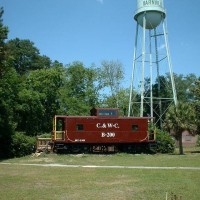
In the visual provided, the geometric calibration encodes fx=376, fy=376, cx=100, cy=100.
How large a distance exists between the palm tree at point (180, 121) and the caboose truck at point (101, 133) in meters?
2.24

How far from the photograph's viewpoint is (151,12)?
4428 centimetres

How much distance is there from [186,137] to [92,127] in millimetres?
30414

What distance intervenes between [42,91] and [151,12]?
17709 millimetres

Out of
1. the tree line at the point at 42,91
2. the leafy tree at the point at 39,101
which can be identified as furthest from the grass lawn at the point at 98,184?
the leafy tree at the point at 39,101

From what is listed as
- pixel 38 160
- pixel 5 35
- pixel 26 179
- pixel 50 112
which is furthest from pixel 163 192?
pixel 50 112

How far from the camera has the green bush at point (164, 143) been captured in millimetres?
39031

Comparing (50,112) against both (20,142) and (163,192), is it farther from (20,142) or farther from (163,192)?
(163,192)

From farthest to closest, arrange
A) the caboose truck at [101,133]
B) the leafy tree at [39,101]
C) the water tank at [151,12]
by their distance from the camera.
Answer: the water tank at [151,12], the leafy tree at [39,101], the caboose truck at [101,133]

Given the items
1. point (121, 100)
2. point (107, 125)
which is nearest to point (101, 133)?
point (107, 125)

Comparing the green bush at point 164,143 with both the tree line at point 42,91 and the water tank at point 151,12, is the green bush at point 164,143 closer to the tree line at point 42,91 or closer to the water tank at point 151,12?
the tree line at point 42,91

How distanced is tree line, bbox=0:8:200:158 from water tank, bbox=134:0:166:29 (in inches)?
351

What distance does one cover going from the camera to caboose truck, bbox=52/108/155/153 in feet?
119

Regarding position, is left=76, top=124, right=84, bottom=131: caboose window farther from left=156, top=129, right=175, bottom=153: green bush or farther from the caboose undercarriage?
left=156, top=129, right=175, bottom=153: green bush

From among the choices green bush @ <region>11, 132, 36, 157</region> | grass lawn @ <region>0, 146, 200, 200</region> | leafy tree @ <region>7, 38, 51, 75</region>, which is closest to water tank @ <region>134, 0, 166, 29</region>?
green bush @ <region>11, 132, 36, 157</region>
